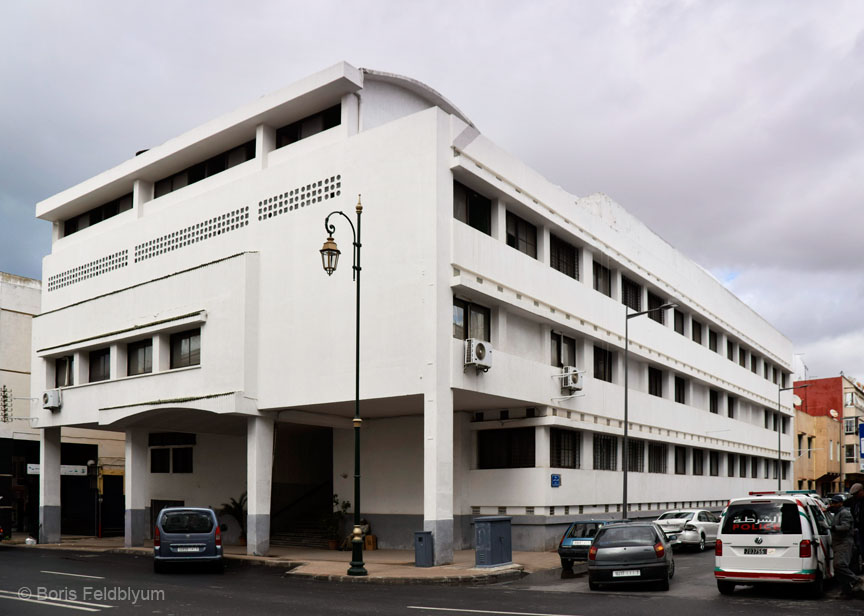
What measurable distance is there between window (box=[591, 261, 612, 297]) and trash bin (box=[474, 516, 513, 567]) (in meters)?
14.5

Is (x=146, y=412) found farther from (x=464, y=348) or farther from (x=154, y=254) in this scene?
(x=464, y=348)

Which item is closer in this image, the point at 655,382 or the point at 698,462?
the point at 655,382

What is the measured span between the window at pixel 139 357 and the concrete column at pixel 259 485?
22.0 ft

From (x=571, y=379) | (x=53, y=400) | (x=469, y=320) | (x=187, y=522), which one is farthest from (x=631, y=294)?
(x=53, y=400)

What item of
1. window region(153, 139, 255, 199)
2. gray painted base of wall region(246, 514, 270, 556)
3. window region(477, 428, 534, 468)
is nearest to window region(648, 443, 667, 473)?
window region(477, 428, 534, 468)

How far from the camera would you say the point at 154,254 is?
111ft

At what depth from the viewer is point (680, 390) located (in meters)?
43.0

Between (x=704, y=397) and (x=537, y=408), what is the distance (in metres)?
20.2

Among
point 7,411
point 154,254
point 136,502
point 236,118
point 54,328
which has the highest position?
point 236,118

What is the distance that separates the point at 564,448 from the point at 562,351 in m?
3.53

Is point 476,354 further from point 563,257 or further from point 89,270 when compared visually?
point 89,270

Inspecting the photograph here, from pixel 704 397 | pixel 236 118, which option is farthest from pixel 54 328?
pixel 704 397

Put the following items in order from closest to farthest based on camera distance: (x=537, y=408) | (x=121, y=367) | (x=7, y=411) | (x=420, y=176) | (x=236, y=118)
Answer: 1. (x=420, y=176)
2. (x=537, y=408)
3. (x=236, y=118)
4. (x=121, y=367)
5. (x=7, y=411)

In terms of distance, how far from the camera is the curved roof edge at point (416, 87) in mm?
28734
